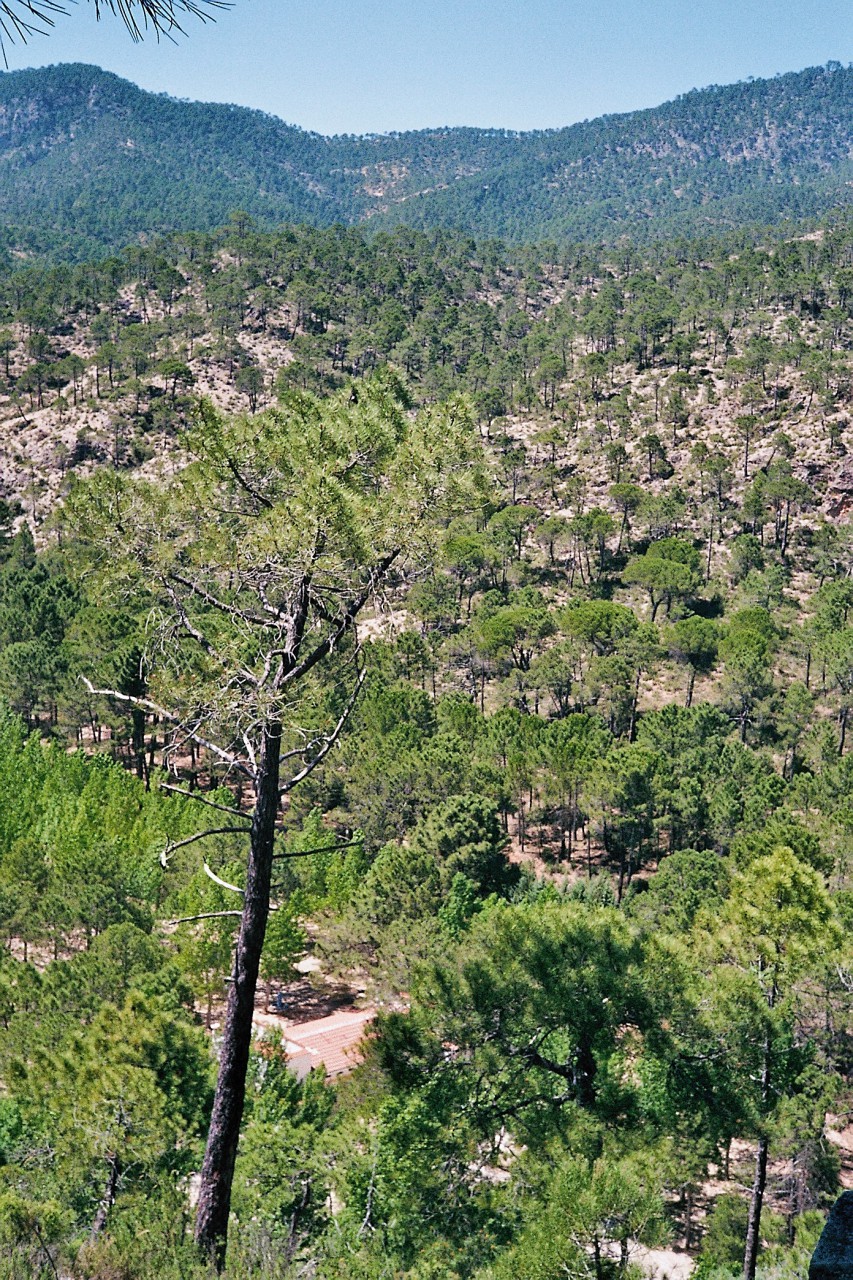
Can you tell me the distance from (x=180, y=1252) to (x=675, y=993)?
18.8ft

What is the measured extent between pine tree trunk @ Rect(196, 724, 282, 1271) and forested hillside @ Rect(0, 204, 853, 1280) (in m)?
0.14

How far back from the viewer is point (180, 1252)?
8008mm

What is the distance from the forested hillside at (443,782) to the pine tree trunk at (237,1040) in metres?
0.14

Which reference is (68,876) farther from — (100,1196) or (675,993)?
(675,993)

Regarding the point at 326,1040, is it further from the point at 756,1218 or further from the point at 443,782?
the point at 756,1218

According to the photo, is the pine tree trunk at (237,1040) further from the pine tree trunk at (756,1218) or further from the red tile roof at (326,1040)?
the red tile roof at (326,1040)

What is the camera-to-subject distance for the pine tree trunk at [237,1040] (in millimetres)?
8445

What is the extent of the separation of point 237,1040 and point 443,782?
95.0 feet

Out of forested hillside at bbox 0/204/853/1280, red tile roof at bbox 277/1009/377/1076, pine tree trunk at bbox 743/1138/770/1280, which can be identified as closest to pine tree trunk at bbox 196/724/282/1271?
forested hillside at bbox 0/204/853/1280

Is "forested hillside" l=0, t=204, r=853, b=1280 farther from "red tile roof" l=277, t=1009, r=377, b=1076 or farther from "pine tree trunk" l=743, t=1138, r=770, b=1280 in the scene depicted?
"red tile roof" l=277, t=1009, r=377, b=1076

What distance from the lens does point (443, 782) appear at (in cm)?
3728

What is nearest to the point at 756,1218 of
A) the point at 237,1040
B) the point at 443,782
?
the point at 237,1040

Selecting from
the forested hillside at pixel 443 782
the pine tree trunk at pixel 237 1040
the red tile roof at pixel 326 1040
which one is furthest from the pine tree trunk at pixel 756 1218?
the red tile roof at pixel 326 1040

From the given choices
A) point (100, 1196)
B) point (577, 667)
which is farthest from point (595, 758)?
point (100, 1196)
